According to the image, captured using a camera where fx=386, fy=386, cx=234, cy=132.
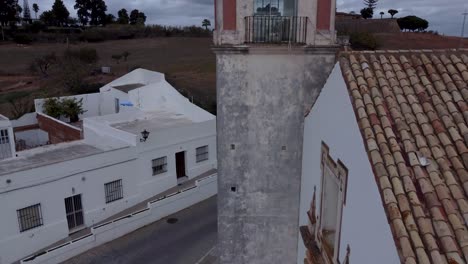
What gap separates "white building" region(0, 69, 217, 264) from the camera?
14.6m

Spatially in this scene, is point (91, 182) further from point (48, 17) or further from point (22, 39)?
point (48, 17)

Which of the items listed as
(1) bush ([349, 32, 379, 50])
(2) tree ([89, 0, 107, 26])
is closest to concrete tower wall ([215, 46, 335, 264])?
(1) bush ([349, 32, 379, 50])

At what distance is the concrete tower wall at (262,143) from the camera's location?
8.22 m

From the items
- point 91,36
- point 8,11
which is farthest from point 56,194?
point 8,11

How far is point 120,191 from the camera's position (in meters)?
17.8

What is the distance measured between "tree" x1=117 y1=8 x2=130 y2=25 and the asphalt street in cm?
7623

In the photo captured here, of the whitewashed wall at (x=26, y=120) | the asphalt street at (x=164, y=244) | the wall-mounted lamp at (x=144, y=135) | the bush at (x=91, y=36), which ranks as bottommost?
the asphalt street at (x=164, y=244)

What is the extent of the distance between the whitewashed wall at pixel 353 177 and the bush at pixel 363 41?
8.70 metres

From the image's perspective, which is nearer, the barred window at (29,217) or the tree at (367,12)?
the barred window at (29,217)

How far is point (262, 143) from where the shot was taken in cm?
873

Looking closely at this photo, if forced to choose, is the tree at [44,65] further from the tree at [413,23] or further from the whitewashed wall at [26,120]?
the tree at [413,23]

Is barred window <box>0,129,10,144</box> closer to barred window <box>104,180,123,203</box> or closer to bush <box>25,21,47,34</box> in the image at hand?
barred window <box>104,180,123,203</box>

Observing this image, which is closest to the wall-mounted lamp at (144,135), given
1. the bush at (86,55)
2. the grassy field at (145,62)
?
the grassy field at (145,62)

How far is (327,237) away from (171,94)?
19.1 metres
